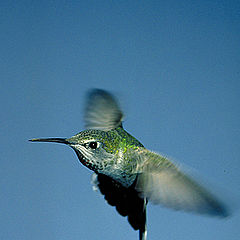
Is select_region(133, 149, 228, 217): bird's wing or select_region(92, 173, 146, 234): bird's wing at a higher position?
select_region(133, 149, 228, 217): bird's wing

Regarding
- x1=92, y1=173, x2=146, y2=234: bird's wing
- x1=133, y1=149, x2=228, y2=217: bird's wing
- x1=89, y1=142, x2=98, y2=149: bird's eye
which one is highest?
x1=89, y1=142, x2=98, y2=149: bird's eye

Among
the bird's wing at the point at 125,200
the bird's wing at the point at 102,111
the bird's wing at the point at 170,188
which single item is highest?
the bird's wing at the point at 102,111

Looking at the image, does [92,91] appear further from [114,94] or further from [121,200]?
[121,200]

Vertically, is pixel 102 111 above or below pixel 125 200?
above

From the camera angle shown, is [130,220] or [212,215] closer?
[212,215]

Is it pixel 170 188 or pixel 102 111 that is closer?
pixel 170 188

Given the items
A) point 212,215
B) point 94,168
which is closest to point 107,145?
point 94,168
